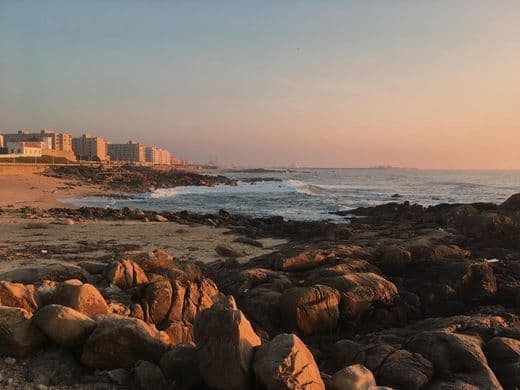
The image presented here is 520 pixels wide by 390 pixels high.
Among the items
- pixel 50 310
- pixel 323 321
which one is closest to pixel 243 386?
pixel 50 310

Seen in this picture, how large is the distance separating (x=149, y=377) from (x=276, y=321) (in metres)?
4.02

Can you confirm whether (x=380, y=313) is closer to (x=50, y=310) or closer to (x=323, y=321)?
(x=323, y=321)

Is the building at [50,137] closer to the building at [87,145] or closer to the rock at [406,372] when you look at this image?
the building at [87,145]

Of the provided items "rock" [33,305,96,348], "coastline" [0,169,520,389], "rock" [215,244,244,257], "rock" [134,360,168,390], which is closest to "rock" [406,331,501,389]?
"coastline" [0,169,520,389]

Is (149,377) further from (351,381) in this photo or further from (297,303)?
(297,303)

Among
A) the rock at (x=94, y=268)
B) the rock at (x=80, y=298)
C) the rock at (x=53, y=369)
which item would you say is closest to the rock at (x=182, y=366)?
the rock at (x=53, y=369)

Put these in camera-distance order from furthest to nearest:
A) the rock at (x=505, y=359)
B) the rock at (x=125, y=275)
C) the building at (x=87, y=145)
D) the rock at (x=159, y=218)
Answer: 1. the building at (x=87, y=145)
2. the rock at (x=159, y=218)
3. the rock at (x=125, y=275)
4. the rock at (x=505, y=359)

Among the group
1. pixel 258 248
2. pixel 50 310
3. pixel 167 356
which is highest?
pixel 50 310

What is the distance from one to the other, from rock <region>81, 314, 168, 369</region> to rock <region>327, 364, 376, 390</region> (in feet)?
6.54

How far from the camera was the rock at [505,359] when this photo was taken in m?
5.81

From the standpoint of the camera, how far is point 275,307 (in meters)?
8.70

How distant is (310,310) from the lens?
8.30 metres

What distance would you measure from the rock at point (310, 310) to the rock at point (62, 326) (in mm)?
3907

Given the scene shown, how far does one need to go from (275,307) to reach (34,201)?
30.0 m
